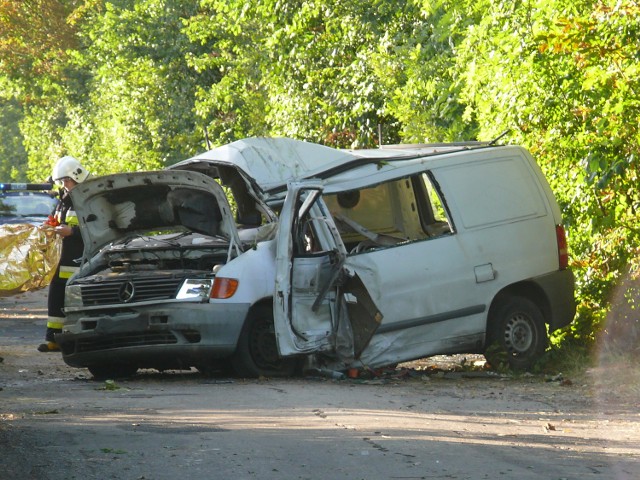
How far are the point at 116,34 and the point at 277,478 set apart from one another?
28.2 meters

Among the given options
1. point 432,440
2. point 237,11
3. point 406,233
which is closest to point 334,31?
point 237,11

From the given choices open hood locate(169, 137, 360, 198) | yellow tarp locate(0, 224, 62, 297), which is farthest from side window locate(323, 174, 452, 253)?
yellow tarp locate(0, 224, 62, 297)

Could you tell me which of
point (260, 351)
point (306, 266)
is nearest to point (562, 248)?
point (306, 266)

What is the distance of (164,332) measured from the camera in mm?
11219

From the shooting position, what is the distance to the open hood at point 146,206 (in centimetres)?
1216

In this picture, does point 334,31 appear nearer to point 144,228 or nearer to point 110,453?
point 144,228

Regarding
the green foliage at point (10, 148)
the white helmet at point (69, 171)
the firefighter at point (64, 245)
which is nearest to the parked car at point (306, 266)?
the firefighter at point (64, 245)

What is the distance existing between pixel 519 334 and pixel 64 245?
4467 millimetres

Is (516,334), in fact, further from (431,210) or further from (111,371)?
(111,371)

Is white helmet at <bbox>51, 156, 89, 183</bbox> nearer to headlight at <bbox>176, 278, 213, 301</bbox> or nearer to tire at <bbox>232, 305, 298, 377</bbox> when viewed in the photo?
headlight at <bbox>176, 278, 213, 301</bbox>

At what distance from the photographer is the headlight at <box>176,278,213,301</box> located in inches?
441

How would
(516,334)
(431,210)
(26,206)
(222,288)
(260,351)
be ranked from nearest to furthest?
(222,288) → (260,351) → (516,334) → (431,210) → (26,206)

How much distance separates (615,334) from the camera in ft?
42.7

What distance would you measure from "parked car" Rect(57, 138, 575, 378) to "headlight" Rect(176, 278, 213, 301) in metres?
0.01
